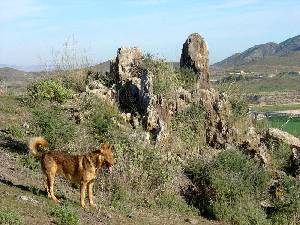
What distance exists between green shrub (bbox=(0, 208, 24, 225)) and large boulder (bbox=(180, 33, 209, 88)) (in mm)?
12286

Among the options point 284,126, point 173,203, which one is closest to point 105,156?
point 173,203

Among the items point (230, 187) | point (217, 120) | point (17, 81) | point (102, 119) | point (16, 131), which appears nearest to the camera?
point (230, 187)

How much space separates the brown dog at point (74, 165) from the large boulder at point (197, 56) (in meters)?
10.5

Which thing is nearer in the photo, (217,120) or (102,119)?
(102,119)

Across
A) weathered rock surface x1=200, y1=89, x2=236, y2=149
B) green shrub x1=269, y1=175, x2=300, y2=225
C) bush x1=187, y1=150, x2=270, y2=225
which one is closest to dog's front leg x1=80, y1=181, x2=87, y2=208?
bush x1=187, y1=150, x2=270, y2=225

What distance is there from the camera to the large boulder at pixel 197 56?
69.1 ft

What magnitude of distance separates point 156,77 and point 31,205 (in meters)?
9.52

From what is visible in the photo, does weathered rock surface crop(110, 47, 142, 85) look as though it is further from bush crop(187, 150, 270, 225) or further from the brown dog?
the brown dog

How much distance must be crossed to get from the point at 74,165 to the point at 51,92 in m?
8.96

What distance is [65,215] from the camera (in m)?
10.1

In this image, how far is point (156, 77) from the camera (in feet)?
63.3

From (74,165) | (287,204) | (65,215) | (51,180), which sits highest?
(74,165)

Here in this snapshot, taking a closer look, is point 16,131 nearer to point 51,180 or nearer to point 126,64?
point 51,180

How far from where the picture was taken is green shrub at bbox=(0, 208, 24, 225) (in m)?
9.21
